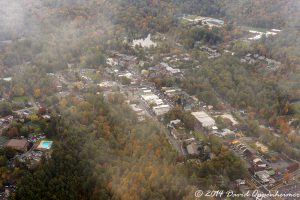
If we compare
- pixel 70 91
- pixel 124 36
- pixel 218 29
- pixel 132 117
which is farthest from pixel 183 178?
pixel 218 29

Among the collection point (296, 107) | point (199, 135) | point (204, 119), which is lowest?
point (296, 107)

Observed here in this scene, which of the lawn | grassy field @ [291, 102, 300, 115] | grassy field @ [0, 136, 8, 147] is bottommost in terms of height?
grassy field @ [291, 102, 300, 115]

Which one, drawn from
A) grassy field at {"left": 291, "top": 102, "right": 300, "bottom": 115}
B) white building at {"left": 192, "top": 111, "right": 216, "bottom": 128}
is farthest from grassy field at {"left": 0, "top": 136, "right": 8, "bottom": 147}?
grassy field at {"left": 291, "top": 102, "right": 300, "bottom": 115}

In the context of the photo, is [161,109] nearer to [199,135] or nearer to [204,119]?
[204,119]

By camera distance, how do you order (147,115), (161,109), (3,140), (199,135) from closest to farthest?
(3,140)
(199,135)
(147,115)
(161,109)

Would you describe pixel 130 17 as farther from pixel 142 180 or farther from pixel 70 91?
pixel 142 180

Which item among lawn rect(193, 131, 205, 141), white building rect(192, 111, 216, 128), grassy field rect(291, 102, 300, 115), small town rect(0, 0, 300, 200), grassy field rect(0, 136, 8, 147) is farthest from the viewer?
grassy field rect(291, 102, 300, 115)

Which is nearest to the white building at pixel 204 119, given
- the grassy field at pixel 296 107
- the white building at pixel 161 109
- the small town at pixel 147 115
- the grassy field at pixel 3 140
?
the small town at pixel 147 115

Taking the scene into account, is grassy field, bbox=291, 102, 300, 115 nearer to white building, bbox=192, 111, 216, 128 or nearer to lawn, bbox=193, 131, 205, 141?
white building, bbox=192, 111, 216, 128

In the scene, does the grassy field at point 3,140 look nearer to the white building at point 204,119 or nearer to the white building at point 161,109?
the white building at point 161,109

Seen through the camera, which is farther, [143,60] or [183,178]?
[143,60]

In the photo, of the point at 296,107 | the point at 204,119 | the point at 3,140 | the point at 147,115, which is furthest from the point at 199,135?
the point at 3,140
